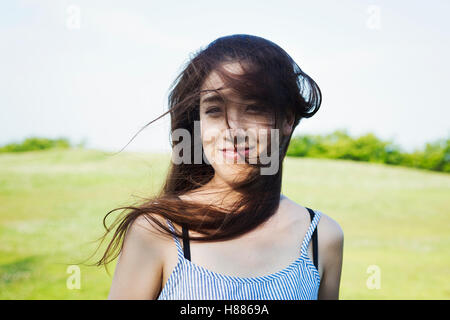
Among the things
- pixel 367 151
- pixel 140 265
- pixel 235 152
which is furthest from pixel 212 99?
pixel 367 151

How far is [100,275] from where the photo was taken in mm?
8641

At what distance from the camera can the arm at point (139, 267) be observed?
5.97ft

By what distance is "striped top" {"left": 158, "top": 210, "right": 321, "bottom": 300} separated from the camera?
183cm

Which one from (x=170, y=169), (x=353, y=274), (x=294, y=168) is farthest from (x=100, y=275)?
(x=294, y=168)

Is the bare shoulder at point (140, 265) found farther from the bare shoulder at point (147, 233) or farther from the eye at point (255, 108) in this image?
the eye at point (255, 108)

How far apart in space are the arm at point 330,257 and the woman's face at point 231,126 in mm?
542

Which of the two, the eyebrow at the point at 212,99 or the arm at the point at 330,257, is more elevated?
the eyebrow at the point at 212,99

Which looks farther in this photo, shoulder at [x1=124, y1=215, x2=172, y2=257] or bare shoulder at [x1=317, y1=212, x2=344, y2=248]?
bare shoulder at [x1=317, y1=212, x2=344, y2=248]

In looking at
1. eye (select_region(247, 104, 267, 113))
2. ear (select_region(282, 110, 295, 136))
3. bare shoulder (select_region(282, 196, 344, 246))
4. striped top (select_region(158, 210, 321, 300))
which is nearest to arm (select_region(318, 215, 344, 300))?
bare shoulder (select_region(282, 196, 344, 246))

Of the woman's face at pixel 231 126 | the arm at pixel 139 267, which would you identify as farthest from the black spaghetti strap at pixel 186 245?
the woman's face at pixel 231 126

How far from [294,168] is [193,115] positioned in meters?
20.7

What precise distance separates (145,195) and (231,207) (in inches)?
21.0

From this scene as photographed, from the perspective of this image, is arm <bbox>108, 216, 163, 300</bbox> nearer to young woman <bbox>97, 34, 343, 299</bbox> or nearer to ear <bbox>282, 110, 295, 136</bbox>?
young woman <bbox>97, 34, 343, 299</bbox>

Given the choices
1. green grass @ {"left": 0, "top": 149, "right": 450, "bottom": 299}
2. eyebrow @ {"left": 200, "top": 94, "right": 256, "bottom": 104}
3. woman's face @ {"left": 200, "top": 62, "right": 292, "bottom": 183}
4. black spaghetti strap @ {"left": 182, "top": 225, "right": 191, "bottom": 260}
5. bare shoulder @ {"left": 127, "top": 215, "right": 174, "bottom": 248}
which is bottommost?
green grass @ {"left": 0, "top": 149, "right": 450, "bottom": 299}
